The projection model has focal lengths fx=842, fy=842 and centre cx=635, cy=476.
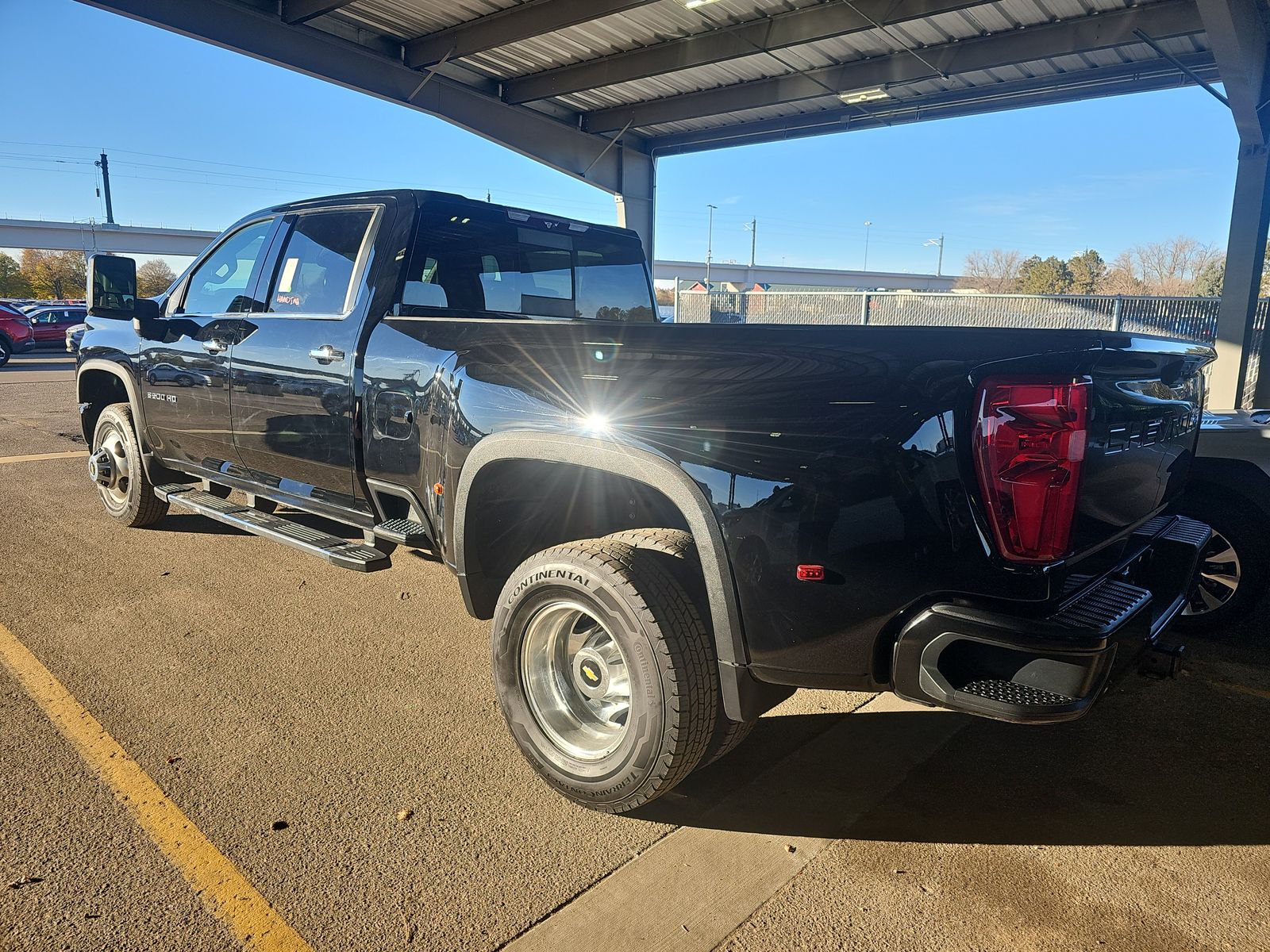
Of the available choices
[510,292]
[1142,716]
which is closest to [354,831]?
[510,292]

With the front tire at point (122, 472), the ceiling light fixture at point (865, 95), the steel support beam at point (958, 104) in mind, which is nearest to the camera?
the front tire at point (122, 472)

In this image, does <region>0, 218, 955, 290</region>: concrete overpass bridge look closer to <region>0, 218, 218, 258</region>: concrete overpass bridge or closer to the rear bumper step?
<region>0, 218, 218, 258</region>: concrete overpass bridge

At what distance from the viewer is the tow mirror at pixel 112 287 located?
4730 mm

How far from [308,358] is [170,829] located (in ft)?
6.68

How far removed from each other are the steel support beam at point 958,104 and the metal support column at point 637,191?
0.44 m

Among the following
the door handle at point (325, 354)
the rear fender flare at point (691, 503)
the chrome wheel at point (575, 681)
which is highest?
the door handle at point (325, 354)

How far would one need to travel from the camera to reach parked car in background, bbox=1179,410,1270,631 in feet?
12.6

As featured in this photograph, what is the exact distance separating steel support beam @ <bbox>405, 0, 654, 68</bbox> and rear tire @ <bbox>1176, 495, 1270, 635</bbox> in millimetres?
9243

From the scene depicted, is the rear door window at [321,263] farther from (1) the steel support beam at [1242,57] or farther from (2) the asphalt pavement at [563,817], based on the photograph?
(1) the steel support beam at [1242,57]

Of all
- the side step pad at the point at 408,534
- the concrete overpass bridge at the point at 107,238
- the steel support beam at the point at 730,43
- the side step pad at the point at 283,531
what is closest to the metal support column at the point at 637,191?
the steel support beam at the point at 730,43

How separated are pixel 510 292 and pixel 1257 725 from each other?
3.70m

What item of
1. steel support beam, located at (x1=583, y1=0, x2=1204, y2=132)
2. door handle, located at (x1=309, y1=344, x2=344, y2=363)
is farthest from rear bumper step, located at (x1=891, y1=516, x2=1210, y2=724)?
steel support beam, located at (x1=583, y1=0, x2=1204, y2=132)

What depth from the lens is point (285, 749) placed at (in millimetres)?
3021

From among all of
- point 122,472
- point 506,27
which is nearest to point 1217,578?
point 122,472
